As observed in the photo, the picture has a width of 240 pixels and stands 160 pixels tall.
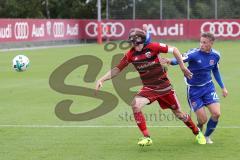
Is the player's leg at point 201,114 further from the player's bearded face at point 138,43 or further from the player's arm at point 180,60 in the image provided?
the player's bearded face at point 138,43

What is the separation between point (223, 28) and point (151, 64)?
142 ft

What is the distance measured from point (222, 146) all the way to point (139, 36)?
2210mm

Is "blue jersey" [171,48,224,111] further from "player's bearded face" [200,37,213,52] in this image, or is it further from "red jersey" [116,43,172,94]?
"red jersey" [116,43,172,94]

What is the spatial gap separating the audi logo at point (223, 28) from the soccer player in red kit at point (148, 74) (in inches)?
1665

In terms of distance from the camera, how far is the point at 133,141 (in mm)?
10617

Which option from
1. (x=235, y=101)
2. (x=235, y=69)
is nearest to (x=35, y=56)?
(x=235, y=69)

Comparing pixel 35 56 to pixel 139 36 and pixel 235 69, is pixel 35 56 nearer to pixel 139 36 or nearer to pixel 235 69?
pixel 235 69

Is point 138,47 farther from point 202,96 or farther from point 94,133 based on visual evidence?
point 94,133

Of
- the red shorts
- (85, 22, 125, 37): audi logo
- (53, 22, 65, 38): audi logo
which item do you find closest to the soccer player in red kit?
the red shorts

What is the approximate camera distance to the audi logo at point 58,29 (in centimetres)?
4849

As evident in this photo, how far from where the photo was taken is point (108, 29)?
176 feet

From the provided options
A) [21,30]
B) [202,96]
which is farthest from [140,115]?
[21,30]

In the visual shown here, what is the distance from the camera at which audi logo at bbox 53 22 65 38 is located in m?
48.5

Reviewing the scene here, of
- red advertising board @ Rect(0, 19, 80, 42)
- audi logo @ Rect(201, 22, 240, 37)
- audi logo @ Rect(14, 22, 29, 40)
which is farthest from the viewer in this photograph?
audi logo @ Rect(201, 22, 240, 37)
